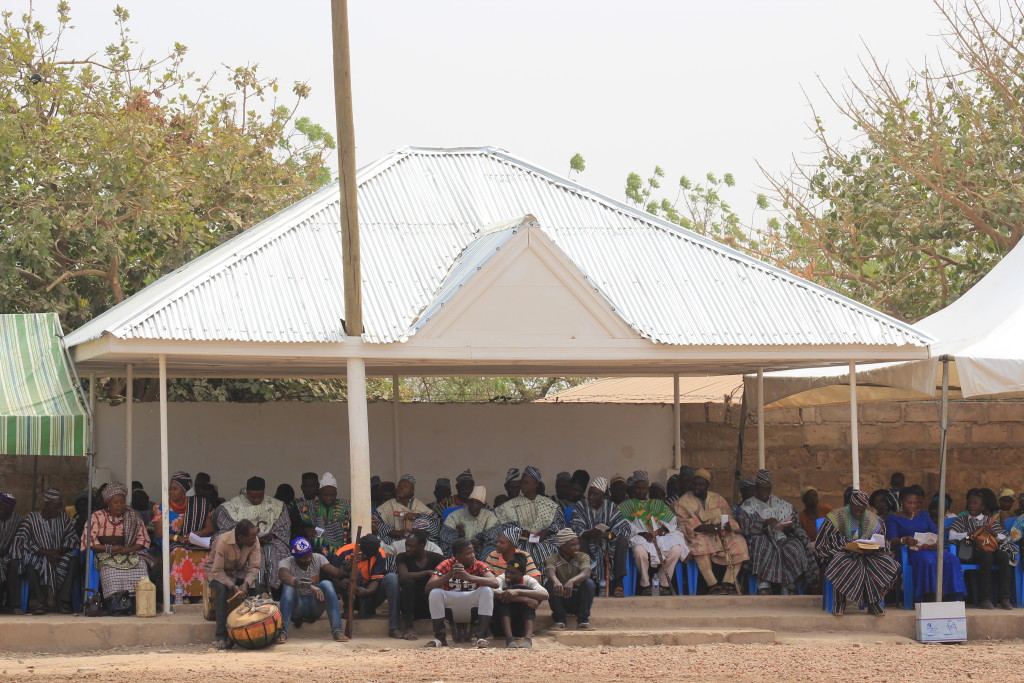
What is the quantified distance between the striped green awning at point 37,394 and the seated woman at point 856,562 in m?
6.28

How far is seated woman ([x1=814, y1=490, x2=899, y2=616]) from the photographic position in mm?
10961

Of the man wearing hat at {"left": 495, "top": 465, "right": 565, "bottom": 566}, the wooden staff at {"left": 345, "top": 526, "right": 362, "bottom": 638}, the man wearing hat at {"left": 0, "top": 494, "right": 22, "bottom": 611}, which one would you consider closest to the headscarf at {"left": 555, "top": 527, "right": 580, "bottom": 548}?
the man wearing hat at {"left": 495, "top": 465, "right": 565, "bottom": 566}

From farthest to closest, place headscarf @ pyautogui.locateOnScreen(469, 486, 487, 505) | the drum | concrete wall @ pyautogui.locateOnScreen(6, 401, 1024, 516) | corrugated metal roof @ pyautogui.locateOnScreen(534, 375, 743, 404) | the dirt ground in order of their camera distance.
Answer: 1. corrugated metal roof @ pyautogui.locateOnScreen(534, 375, 743, 404)
2. concrete wall @ pyautogui.locateOnScreen(6, 401, 1024, 516)
3. headscarf @ pyautogui.locateOnScreen(469, 486, 487, 505)
4. the drum
5. the dirt ground

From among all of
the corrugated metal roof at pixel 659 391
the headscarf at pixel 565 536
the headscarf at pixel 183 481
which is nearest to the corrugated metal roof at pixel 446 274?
the headscarf at pixel 183 481

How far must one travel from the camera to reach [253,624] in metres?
9.60

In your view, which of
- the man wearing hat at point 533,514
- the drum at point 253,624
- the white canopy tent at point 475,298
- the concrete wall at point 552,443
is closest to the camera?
the drum at point 253,624

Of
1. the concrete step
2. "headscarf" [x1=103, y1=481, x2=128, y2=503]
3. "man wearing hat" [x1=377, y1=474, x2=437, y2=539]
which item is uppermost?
"headscarf" [x1=103, y1=481, x2=128, y2=503]

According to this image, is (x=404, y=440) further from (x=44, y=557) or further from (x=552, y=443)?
(x=44, y=557)

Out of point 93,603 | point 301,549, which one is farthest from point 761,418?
point 93,603

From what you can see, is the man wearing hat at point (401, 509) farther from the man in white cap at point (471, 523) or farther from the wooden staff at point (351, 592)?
the wooden staff at point (351, 592)

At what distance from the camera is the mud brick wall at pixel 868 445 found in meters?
15.4

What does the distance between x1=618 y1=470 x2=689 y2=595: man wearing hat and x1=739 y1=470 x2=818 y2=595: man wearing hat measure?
25.7 inches

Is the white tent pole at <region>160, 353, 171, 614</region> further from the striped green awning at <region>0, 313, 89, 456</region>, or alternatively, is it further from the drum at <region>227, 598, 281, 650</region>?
the drum at <region>227, 598, 281, 650</region>

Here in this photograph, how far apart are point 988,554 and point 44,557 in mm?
8055
